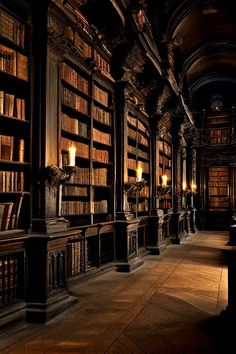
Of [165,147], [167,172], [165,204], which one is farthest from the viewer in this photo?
[167,172]

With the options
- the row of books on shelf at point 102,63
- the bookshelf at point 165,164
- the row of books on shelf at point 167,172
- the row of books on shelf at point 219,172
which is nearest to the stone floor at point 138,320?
the row of books on shelf at point 102,63

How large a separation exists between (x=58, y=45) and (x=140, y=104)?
3.31m

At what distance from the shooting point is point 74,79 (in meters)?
4.48

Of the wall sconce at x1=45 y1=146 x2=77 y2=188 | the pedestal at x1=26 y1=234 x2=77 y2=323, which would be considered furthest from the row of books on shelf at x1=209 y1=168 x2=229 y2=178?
the pedestal at x1=26 y1=234 x2=77 y2=323

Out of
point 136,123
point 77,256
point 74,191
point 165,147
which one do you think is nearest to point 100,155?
point 74,191

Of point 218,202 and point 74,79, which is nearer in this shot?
point 74,79

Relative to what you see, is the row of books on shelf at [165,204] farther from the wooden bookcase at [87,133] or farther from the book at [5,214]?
the book at [5,214]

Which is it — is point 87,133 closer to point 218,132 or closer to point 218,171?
point 218,171

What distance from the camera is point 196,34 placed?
9.98m

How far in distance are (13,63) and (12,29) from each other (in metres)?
0.31

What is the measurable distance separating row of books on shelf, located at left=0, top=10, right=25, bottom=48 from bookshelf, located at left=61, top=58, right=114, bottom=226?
732 mm

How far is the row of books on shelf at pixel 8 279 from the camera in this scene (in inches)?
125

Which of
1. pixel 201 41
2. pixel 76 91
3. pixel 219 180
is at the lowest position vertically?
pixel 219 180

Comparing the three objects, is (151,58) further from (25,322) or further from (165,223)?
(25,322)
